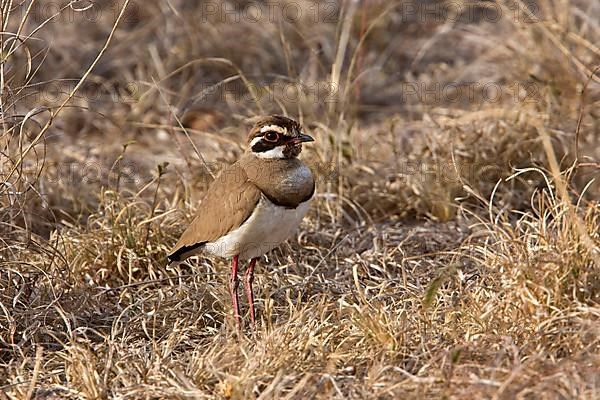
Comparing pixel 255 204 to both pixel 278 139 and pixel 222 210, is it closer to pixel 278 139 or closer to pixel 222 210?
pixel 222 210

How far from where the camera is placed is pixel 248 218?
461 cm

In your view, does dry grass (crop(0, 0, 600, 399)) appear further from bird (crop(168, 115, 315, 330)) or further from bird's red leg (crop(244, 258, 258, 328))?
bird (crop(168, 115, 315, 330))

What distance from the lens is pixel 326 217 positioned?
6.02 meters

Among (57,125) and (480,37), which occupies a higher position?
(480,37)

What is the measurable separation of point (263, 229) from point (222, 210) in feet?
0.93

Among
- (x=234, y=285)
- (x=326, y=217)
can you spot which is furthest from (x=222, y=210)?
(x=326, y=217)

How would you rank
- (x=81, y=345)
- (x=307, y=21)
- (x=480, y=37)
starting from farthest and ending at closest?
1. (x=307, y=21)
2. (x=480, y=37)
3. (x=81, y=345)

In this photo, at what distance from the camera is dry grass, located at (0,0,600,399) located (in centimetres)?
405

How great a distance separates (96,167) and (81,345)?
2870 mm

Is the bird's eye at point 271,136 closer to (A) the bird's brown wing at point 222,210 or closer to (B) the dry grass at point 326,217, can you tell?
(A) the bird's brown wing at point 222,210

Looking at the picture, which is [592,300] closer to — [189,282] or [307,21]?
[189,282]

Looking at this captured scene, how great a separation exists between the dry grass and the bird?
0.74 ft

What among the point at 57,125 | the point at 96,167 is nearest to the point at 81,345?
the point at 96,167

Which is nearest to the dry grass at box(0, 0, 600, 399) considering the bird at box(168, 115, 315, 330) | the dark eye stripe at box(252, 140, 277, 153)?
the bird at box(168, 115, 315, 330)
